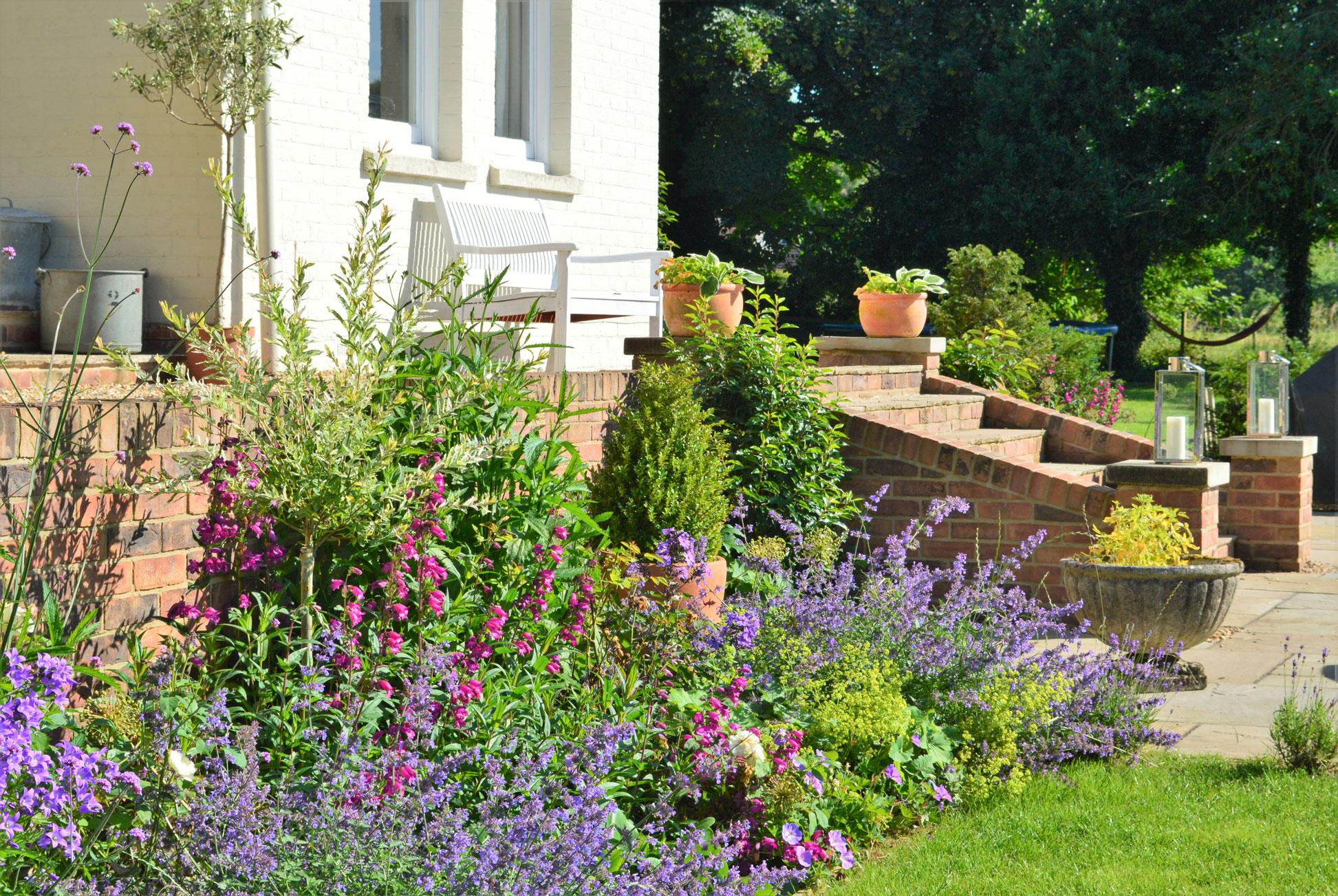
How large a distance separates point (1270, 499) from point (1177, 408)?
5.85ft

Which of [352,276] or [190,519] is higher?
[352,276]

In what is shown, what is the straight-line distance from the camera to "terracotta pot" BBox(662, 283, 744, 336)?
6070mm

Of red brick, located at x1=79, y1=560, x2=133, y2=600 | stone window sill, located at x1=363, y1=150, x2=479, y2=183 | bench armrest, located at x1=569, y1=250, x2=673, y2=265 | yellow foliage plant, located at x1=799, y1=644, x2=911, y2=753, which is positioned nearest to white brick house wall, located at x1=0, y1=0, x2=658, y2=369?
stone window sill, located at x1=363, y1=150, x2=479, y2=183

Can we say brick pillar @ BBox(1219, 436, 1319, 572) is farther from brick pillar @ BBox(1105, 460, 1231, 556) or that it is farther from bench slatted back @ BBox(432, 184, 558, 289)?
bench slatted back @ BBox(432, 184, 558, 289)

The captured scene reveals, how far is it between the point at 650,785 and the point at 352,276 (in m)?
1.34

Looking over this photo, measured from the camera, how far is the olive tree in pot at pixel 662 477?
416cm

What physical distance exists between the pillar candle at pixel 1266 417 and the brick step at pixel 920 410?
1.56m

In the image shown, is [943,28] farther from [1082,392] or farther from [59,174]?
[59,174]

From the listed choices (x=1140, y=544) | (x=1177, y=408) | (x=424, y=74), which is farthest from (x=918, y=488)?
(x=424, y=74)

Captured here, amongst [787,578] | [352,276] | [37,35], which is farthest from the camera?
[37,35]

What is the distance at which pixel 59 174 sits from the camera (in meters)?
5.94

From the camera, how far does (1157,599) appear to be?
4078 millimetres

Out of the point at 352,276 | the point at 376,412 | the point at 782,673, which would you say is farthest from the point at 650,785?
the point at 352,276

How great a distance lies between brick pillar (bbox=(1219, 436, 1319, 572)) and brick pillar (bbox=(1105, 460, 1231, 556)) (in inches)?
45.4
